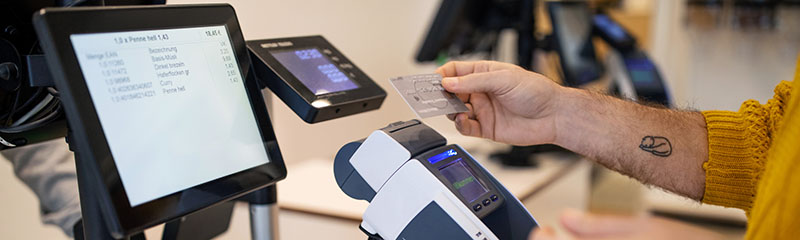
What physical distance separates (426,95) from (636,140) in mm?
494

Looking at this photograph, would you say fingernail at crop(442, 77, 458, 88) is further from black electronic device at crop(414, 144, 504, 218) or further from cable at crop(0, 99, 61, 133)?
cable at crop(0, 99, 61, 133)

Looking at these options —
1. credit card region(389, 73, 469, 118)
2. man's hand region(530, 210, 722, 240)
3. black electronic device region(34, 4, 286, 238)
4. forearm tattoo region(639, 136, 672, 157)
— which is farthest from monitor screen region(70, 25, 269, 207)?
forearm tattoo region(639, 136, 672, 157)

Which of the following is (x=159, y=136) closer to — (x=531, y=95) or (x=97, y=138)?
(x=97, y=138)

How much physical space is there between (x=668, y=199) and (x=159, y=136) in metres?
3.29

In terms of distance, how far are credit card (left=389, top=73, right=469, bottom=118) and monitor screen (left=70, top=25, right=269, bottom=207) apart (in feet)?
0.68

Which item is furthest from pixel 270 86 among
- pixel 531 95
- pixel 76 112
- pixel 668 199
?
pixel 668 199

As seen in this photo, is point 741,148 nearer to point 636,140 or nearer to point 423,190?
point 636,140

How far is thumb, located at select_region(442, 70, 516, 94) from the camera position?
97cm

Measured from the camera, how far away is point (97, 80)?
0.64 meters

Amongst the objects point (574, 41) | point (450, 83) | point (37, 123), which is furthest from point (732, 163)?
point (574, 41)

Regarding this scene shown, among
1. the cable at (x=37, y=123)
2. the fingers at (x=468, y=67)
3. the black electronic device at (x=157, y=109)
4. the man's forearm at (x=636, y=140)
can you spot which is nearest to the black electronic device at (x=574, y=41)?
the man's forearm at (x=636, y=140)

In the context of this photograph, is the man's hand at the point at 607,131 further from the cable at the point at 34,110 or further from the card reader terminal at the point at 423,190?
the cable at the point at 34,110

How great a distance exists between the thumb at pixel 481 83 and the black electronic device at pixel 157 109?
0.95ft

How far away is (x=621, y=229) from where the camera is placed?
483 millimetres
